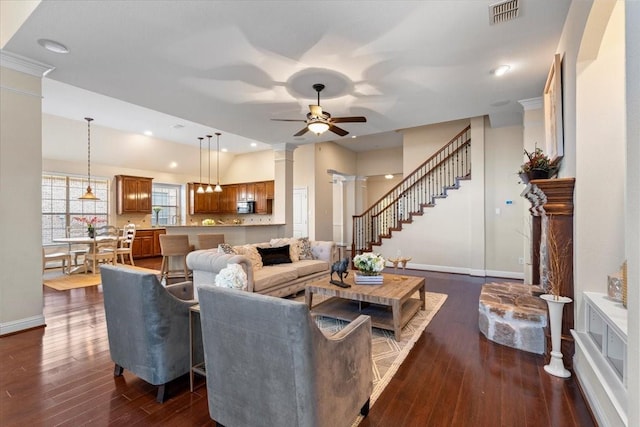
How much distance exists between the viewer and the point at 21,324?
10.6 ft

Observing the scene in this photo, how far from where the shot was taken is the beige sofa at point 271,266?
145 inches

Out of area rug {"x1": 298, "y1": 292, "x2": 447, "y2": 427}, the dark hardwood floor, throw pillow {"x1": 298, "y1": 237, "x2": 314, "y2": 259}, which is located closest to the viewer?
the dark hardwood floor

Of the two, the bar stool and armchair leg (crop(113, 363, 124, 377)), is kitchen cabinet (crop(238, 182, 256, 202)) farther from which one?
armchair leg (crop(113, 363, 124, 377))

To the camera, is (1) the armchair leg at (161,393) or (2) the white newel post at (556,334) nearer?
(1) the armchair leg at (161,393)

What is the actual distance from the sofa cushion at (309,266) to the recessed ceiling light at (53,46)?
361 cm

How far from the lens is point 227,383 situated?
5.19 ft

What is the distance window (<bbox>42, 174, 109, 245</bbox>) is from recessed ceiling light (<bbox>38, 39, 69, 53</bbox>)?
6.29 metres

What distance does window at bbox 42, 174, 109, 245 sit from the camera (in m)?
7.62

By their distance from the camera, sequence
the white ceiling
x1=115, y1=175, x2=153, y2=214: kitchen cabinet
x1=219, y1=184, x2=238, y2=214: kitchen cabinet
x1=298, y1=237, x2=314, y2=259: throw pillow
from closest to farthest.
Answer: the white ceiling < x1=298, y1=237, x2=314, y2=259: throw pillow < x1=115, y1=175, x2=153, y2=214: kitchen cabinet < x1=219, y1=184, x2=238, y2=214: kitchen cabinet

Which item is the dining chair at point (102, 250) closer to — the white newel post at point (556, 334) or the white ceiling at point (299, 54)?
the white ceiling at point (299, 54)

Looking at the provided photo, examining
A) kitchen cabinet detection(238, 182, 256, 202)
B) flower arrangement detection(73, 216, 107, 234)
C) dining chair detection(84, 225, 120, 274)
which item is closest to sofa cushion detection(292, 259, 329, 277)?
dining chair detection(84, 225, 120, 274)

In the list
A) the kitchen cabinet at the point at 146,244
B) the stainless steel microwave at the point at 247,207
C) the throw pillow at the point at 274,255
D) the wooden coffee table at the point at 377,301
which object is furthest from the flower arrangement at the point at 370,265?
the stainless steel microwave at the point at 247,207

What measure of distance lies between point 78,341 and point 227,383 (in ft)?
8.02

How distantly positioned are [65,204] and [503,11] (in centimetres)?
1009
